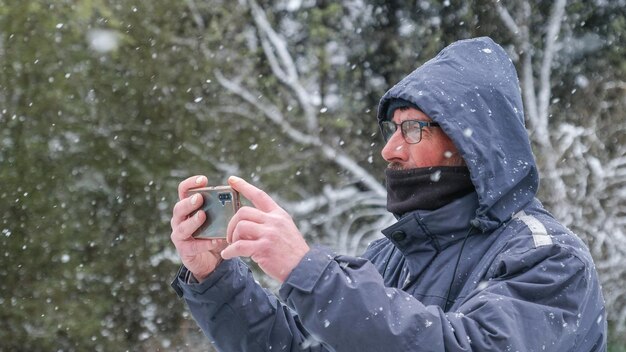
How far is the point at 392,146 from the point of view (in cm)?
211

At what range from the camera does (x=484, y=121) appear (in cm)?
197

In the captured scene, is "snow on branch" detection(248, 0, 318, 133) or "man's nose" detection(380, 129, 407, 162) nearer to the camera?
"man's nose" detection(380, 129, 407, 162)

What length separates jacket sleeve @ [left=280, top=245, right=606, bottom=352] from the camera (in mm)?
1546

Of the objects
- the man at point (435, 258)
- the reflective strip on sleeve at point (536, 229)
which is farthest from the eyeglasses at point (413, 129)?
the reflective strip on sleeve at point (536, 229)

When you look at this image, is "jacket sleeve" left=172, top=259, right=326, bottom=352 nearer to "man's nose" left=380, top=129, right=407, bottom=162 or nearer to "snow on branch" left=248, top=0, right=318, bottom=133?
"man's nose" left=380, top=129, right=407, bottom=162

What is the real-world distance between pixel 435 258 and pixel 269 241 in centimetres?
59

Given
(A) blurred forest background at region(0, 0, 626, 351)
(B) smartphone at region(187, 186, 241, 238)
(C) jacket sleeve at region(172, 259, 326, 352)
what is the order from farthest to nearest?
(A) blurred forest background at region(0, 0, 626, 351) < (C) jacket sleeve at region(172, 259, 326, 352) < (B) smartphone at region(187, 186, 241, 238)

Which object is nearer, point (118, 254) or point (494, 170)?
point (494, 170)

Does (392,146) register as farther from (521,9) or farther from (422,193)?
(521,9)

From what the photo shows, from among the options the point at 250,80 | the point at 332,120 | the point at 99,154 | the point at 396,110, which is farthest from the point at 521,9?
the point at 396,110

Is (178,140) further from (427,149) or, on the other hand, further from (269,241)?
(269,241)

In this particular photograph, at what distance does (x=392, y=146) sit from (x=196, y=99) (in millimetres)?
5793

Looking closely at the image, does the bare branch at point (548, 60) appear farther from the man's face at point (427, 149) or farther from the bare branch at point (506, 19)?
the man's face at point (427, 149)

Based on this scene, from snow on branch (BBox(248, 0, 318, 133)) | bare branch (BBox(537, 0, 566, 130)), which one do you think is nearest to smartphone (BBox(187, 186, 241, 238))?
snow on branch (BBox(248, 0, 318, 133))
